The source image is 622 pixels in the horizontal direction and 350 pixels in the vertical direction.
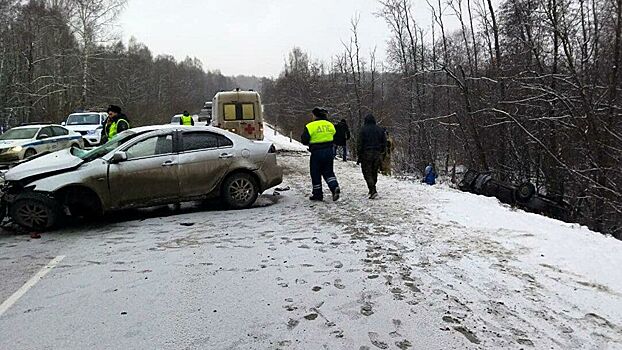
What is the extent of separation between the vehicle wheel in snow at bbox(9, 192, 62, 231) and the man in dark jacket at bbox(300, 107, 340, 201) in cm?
445

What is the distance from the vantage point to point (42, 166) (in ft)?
25.7

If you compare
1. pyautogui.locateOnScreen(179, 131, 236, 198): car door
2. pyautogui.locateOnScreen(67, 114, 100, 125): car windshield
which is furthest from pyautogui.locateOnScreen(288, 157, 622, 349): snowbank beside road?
pyautogui.locateOnScreen(67, 114, 100, 125): car windshield

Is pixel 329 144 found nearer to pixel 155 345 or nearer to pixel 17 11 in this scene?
pixel 155 345

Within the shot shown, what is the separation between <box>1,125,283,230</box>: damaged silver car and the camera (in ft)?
25.0

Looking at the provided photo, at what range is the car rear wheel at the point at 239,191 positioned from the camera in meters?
9.09

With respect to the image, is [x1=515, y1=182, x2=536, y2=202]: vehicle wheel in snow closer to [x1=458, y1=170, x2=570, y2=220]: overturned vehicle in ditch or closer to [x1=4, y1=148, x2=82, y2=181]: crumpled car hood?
[x1=458, y1=170, x2=570, y2=220]: overturned vehicle in ditch

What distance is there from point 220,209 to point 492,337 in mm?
6387

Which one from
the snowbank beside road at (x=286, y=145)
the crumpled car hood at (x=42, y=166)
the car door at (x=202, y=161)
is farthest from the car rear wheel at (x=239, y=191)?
the snowbank beside road at (x=286, y=145)

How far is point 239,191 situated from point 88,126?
17785 millimetres

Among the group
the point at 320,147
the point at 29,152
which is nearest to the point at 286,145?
the point at 29,152

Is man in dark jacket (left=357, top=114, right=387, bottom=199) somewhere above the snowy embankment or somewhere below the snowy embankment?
above

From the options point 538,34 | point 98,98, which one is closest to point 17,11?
point 98,98

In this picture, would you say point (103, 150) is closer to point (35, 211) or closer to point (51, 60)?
point (35, 211)

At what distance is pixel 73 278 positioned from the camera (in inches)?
207
